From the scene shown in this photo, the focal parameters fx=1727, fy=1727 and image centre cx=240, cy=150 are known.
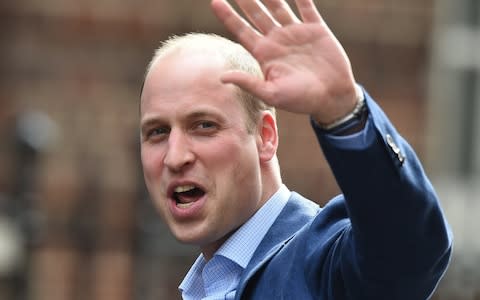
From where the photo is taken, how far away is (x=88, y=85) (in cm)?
1168

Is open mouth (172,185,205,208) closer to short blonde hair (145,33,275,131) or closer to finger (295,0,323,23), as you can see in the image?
short blonde hair (145,33,275,131)

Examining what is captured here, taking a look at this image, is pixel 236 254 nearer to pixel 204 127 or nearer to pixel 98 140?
pixel 204 127

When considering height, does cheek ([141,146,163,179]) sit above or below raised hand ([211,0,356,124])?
below

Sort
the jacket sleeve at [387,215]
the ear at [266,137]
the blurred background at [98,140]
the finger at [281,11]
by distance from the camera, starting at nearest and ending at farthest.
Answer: the jacket sleeve at [387,215]
the finger at [281,11]
the ear at [266,137]
the blurred background at [98,140]

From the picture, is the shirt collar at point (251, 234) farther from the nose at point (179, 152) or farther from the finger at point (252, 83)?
the finger at point (252, 83)

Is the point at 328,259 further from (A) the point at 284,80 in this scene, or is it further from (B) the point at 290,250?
(A) the point at 284,80

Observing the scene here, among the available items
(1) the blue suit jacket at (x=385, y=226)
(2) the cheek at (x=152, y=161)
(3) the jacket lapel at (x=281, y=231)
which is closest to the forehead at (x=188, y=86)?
(2) the cheek at (x=152, y=161)

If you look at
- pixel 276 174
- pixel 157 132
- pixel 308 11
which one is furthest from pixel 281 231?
pixel 308 11

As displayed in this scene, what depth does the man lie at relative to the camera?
3840mm

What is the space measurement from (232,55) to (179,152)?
35 cm

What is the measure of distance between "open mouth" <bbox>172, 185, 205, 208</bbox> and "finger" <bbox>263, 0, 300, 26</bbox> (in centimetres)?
62

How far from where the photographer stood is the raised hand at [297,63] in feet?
12.6

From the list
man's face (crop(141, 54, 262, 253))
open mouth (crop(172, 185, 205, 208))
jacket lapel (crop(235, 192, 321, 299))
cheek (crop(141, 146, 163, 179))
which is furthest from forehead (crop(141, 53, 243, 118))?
jacket lapel (crop(235, 192, 321, 299))

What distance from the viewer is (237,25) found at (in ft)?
13.3
